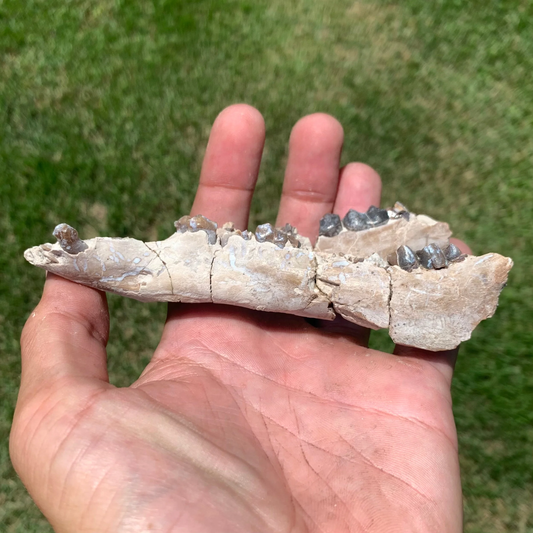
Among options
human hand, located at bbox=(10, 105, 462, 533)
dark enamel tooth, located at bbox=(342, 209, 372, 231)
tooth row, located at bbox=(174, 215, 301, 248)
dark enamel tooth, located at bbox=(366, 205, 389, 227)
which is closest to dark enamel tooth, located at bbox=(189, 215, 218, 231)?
tooth row, located at bbox=(174, 215, 301, 248)

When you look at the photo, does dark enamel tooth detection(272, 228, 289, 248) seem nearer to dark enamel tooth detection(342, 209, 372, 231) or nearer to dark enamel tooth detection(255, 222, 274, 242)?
dark enamel tooth detection(255, 222, 274, 242)

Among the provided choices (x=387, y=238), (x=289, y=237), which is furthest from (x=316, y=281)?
(x=387, y=238)

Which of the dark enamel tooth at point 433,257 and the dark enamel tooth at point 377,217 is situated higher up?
the dark enamel tooth at point 377,217

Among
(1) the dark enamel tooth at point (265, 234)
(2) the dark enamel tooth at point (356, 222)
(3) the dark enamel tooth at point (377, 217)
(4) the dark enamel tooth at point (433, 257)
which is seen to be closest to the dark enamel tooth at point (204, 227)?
(1) the dark enamel tooth at point (265, 234)

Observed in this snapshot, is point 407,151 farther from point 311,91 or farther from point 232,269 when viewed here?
point 232,269

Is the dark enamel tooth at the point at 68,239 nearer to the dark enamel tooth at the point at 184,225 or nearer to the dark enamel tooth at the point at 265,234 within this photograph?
the dark enamel tooth at the point at 184,225
